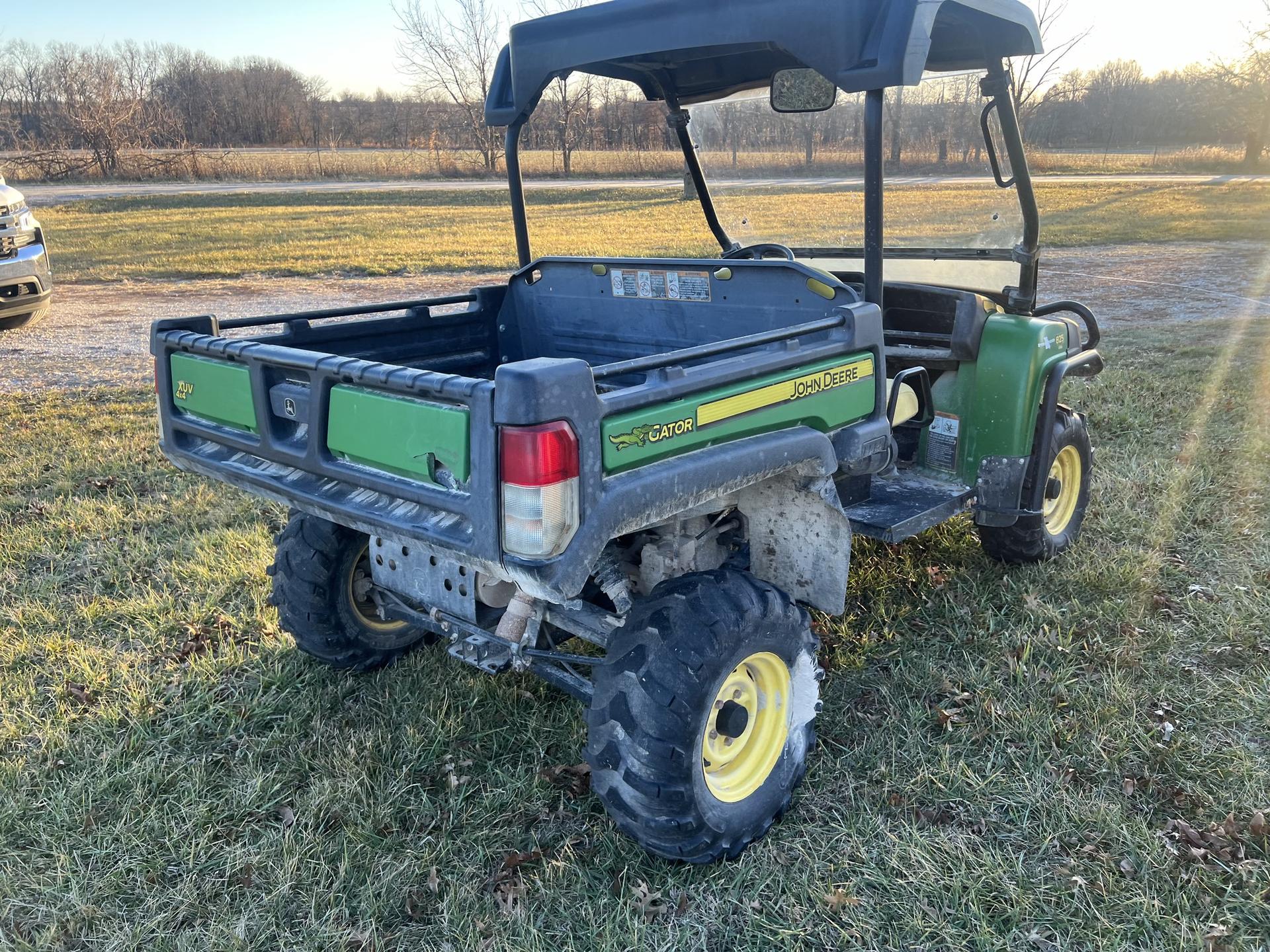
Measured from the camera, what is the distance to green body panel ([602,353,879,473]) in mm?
→ 2246

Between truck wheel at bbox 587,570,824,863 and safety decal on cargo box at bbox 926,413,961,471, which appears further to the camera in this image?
safety decal on cargo box at bbox 926,413,961,471

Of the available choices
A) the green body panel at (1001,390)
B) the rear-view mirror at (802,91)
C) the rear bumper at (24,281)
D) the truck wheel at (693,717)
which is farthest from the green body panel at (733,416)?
the rear bumper at (24,281)

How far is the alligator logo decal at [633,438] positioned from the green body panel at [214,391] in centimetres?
113

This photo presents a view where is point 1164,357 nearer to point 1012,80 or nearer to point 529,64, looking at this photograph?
point 1012,80

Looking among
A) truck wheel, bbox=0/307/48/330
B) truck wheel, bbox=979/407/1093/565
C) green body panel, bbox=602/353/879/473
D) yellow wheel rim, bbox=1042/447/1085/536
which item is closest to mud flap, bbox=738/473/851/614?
green body panel, bbox=602/353/879/473

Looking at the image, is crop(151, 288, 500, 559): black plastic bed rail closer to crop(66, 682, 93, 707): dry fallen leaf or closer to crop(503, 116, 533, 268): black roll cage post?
crop(503, 116, 533, 268): black roll cage post

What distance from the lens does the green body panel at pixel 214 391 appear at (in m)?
2.72

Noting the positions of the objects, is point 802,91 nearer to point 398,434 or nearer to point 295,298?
point 398,434

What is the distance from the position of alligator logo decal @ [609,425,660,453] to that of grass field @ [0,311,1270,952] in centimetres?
123

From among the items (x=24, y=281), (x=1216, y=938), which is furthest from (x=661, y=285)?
(x=24, y=281)

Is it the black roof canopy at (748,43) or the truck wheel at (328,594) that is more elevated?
the black roof canopy at (748,43)

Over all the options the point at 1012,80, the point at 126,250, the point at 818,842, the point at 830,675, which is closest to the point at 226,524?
the point at 830,675

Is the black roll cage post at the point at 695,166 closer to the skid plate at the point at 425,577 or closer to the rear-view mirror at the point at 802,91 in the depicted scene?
the rear-view mirror at the point at 802,91

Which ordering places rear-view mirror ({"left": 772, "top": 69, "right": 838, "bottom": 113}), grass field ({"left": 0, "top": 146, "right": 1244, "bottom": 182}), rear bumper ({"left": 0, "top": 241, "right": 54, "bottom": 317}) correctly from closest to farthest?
rear-view mirror ({"left": 772, "top": 69, "right": 838, "bottom": 113}) → rear bumper ({"left": 0, "top": 241, "right": 54, "bottom": 317}) → grass field ({"left": 0, "top": 146, "right": 1244, "bottom": 182})
